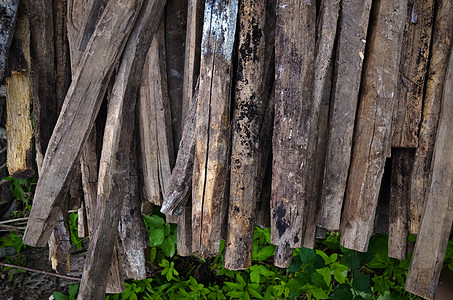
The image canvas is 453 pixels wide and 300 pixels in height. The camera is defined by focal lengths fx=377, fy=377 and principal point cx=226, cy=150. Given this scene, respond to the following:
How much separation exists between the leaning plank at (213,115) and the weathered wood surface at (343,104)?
39 cm

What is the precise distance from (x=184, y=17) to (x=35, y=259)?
2.38 m

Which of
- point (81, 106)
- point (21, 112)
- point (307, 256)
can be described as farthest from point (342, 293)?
point (21, 112)

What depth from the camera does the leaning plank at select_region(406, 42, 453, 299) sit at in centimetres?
136

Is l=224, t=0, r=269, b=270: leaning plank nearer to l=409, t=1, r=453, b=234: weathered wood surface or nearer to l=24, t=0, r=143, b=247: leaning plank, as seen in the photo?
l=24, t=0, r=143, b=247: leaning plank

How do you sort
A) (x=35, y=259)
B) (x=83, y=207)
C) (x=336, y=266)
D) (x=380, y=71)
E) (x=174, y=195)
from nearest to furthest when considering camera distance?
1. (x=380, y=71)
2. (x=174, y=195)
3. (x=83, y=207)
4. (x=336, y=266)
5. (x=35, y=259)

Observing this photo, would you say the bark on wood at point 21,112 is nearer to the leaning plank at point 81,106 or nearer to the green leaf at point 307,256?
the leaning plank at point 81,106

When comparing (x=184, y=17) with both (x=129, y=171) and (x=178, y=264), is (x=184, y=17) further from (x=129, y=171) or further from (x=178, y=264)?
(x=178, y=264)

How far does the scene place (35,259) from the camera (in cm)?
300

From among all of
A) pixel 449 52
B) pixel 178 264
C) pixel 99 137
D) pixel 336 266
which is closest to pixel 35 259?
pixel 178 264

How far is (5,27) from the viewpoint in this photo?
163 cm

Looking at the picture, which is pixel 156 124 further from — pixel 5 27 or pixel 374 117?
pixel 374 117

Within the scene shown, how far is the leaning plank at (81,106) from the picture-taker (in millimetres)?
1491

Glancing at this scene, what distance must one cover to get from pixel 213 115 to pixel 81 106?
0.54 m

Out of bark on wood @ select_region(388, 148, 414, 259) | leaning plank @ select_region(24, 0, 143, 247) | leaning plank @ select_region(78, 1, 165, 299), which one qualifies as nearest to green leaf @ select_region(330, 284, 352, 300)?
bark on wood @ select_region(388, 148, 414, 259)
